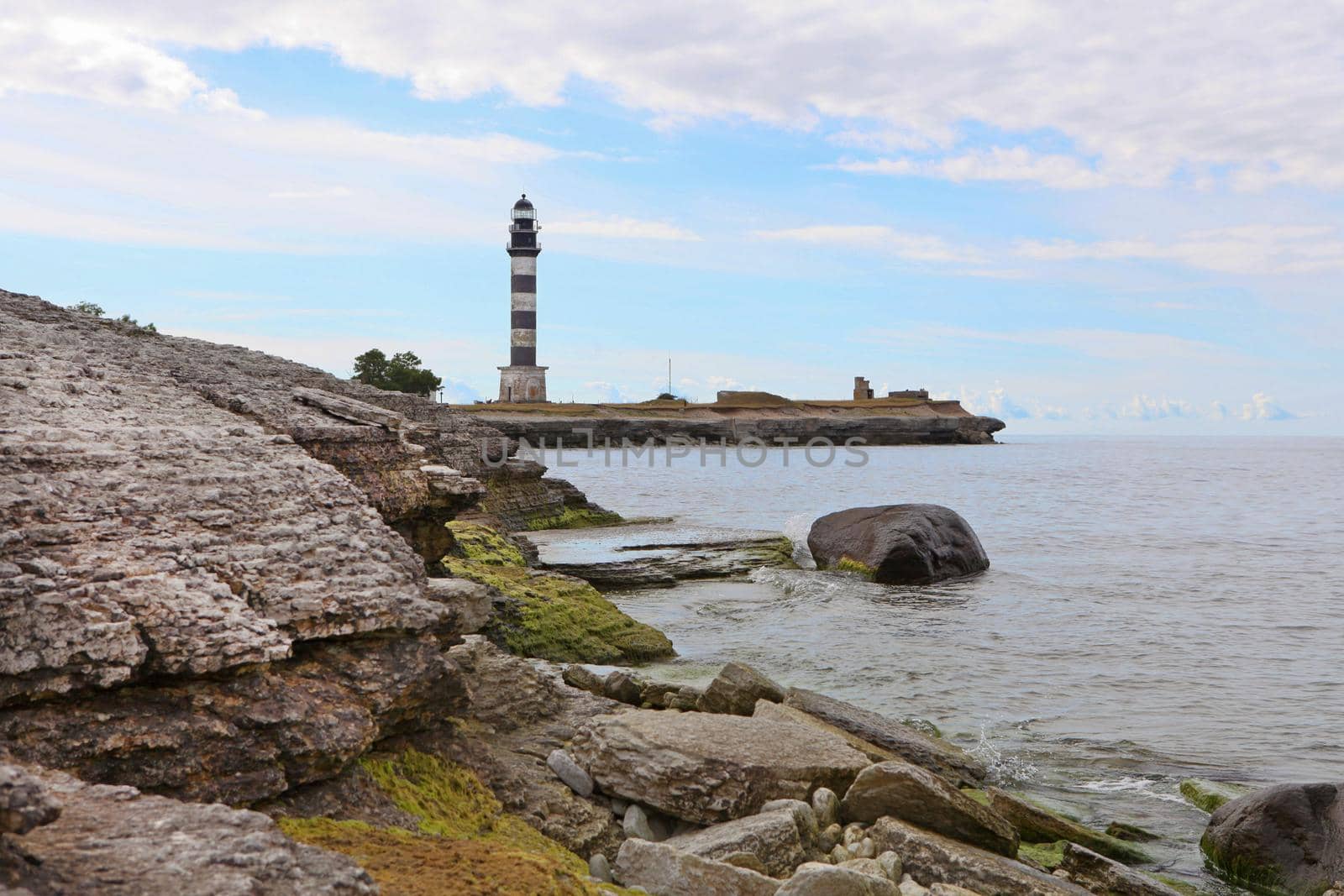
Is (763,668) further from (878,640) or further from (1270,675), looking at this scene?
(1270,675)

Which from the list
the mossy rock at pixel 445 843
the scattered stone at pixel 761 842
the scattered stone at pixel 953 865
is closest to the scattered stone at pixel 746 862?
the scattered stone at pixel 761 842

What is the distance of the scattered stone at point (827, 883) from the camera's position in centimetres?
443

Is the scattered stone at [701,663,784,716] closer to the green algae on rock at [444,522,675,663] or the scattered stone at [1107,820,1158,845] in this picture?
the scattered stone at [1107,820,1158,845]

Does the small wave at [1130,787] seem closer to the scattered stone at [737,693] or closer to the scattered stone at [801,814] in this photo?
the scattered stone at [737,693]

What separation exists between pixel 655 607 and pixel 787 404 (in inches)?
4485

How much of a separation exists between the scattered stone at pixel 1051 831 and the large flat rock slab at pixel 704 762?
170cm

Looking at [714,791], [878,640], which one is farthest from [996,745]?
[714,791]

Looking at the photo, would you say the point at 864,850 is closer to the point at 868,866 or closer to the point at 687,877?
the point at 868,866

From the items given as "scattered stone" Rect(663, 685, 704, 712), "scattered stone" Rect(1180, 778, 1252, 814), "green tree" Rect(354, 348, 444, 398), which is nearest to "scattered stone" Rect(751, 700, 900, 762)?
"scattered stone" Rect(663, 685, 704, 712)

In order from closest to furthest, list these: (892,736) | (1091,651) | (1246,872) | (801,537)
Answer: (1246,872) < (892,736) < (1091,651) < (801,537)

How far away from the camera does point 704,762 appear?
5.74 meters

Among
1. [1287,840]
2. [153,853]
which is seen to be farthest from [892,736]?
[153,853]

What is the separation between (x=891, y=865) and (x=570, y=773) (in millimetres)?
1776

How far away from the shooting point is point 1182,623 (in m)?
17.1
